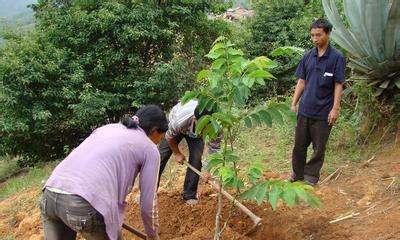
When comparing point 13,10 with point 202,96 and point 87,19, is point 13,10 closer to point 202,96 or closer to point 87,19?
point 87,19

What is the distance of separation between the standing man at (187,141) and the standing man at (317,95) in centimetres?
94

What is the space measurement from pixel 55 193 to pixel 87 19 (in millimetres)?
8499

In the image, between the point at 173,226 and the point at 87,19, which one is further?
the point at 87,19

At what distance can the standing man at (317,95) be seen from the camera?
14.3 feet

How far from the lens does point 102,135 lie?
288cm

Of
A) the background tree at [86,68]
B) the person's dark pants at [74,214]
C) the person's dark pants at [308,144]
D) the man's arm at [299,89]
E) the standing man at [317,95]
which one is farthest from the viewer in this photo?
the background tree at [86,68]

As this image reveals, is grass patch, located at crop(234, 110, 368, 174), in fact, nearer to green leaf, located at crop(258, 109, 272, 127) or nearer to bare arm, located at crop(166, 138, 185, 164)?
bare arm, located at crop(166, 138, 185, 164)

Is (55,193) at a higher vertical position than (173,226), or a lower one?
higher

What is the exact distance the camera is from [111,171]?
2.79 metres

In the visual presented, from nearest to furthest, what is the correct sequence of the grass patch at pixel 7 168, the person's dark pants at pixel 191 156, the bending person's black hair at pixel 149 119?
1. the bending person's black hair at pixel 149 119
2. the person's dark pants at pixel 191 156
3. the grass patch at pixel 7 168

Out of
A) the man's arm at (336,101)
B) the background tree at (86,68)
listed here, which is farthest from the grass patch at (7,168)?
the man's arm at (336,101)

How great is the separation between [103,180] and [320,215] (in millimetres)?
2123

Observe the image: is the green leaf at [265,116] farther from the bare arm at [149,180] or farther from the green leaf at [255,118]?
the bare arm at [149,180]

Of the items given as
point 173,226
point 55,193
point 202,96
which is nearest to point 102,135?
point 55,193
